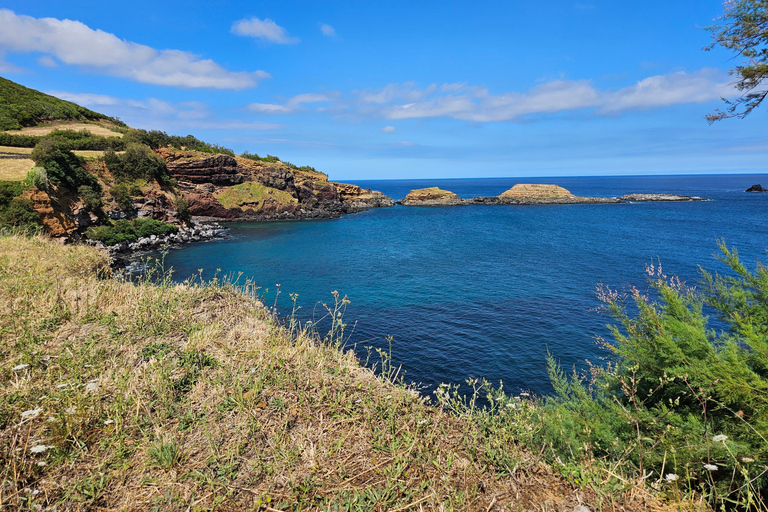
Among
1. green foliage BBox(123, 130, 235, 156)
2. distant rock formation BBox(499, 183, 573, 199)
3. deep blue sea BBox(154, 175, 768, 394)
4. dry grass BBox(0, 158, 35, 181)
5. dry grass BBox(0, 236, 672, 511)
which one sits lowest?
deep blue sea BBox(154, 175, 768, 394)

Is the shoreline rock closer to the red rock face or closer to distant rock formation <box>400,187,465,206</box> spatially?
the red rock face

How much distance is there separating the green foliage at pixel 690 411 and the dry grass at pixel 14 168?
146ft

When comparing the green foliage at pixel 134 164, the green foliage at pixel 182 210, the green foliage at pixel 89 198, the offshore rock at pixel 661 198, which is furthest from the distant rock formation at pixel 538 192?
the green foliage at pixel 89 198

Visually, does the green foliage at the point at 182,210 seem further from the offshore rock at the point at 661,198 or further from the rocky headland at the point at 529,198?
the offshore rock at the point at 661,198

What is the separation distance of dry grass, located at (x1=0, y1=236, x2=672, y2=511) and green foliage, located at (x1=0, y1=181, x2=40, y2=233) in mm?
28493

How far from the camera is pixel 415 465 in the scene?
3.37 metres

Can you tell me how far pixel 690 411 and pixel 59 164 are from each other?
4647 cm

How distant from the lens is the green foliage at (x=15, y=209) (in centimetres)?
2491

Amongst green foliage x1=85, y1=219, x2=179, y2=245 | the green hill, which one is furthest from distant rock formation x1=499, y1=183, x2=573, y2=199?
the green hill

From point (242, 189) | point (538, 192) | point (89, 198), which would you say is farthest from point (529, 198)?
point (89, 198)

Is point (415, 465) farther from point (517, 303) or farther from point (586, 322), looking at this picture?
point (517, 303)

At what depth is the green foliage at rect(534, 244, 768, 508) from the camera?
3.29 metres

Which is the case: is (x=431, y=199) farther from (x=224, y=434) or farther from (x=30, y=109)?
(x=224, y=434)

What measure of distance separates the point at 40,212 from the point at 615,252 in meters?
53.8
